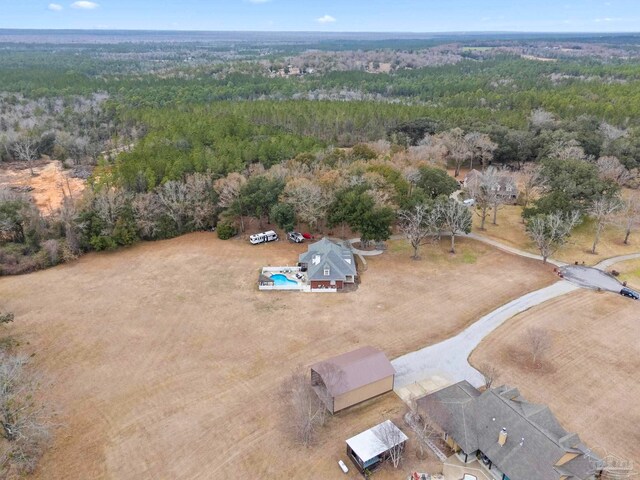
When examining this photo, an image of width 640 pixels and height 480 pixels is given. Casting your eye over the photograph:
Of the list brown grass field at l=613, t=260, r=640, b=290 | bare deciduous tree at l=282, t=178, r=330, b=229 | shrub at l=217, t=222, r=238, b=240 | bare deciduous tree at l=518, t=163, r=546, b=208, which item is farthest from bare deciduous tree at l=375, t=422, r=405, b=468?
bare deciduous tree at l=518, t=163, r=546, b=208

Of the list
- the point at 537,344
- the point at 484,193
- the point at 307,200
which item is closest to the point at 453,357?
the point at 537,344

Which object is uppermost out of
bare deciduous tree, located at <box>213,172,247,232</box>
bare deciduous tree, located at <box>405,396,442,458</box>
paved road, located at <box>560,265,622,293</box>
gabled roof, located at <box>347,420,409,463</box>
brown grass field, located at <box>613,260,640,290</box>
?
bare deciduous tree, located at <box>213,172,247,232</box>

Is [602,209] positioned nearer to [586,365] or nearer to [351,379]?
[586,365]

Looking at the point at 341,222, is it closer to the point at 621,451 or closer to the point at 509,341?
the point at 509,341

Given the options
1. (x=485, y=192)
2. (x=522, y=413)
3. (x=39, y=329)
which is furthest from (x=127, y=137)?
(x=522, y=413)

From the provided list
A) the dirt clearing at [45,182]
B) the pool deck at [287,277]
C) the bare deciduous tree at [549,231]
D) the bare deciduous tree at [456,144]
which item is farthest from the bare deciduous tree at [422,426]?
the dirt clearing at [45,182]

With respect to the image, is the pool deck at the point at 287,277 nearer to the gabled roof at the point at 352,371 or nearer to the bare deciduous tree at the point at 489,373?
the gabled roof at the point at 352,371

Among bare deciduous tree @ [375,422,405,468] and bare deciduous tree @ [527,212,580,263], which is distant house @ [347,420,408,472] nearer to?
bare deciduous tree @ [375,422,405,468]
